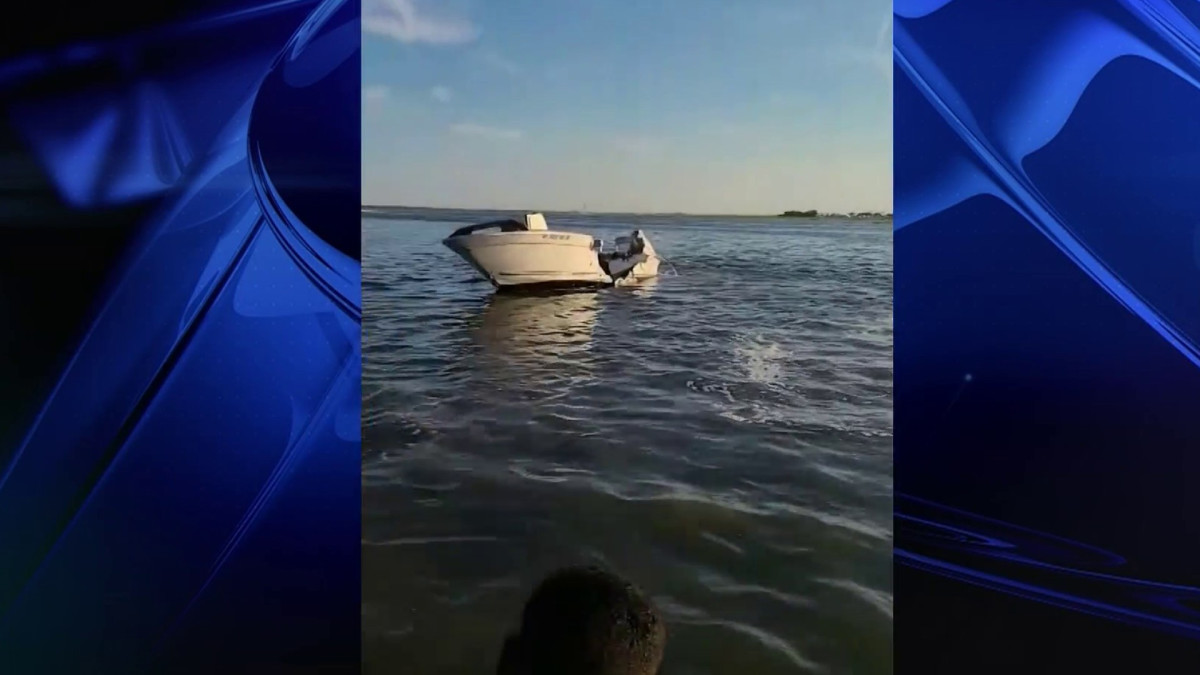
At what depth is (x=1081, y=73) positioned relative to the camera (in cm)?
176

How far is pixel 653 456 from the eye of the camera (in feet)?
6.36

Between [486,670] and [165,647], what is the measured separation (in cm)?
62

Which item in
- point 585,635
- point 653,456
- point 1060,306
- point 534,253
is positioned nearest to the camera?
point 585,635

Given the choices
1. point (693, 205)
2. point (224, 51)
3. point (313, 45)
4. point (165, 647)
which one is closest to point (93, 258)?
point (224, 51)

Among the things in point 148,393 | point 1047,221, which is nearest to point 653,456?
point 1047,221

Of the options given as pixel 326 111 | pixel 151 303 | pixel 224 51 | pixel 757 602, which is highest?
pixel 224 51

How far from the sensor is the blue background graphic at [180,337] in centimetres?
179

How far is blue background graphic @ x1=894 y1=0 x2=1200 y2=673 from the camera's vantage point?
1.76m

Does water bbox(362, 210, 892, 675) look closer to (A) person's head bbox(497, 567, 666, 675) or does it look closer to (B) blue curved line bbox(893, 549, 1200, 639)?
(B) blue curved line bbox(893, 549, 1200, 639)

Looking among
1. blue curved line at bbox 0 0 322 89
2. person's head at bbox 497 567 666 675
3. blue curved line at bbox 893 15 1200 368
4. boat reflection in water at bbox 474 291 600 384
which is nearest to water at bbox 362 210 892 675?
boat reflection in water at bbox 474 291 600 384

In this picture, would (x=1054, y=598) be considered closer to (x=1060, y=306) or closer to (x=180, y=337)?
(x=1060, y=306)

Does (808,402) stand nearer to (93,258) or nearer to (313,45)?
(313,45)

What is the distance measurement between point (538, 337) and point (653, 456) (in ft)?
1.14

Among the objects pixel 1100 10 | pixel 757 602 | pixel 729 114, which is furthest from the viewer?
pixel 729 114
